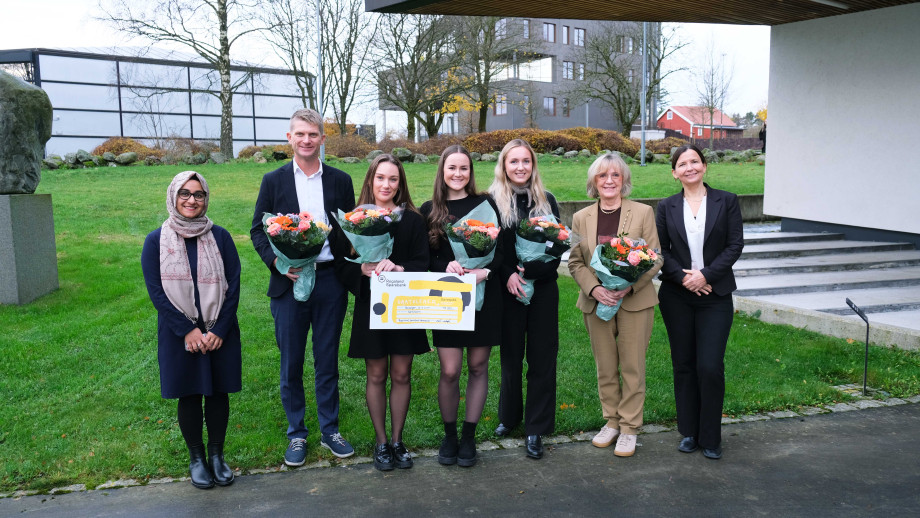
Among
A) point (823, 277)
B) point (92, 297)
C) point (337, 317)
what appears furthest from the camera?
point (823, 277)

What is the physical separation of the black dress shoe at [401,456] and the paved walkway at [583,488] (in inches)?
2.8

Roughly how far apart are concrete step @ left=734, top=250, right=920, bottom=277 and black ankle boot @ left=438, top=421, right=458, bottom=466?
6800 millimetres

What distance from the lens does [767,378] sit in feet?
21.4

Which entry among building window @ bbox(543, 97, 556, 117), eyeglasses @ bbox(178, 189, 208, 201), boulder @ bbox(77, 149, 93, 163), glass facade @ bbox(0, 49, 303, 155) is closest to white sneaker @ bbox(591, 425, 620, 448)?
eyeglasses @ bbox(178, 189, 208, 201)

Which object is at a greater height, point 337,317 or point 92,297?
point 337,317

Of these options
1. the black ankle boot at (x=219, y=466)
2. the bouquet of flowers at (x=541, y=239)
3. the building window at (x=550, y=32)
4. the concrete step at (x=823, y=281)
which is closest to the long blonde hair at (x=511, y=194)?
the bouquet of flowers at (x=541, y=239)

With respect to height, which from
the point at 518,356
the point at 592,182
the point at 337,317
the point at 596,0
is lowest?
the point at 518,356

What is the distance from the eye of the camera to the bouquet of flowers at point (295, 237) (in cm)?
422

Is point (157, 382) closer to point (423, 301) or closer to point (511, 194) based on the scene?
point (423, 301)

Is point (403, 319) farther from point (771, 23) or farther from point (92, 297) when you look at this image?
point (771, 23)

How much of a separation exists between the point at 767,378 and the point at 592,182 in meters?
2.95

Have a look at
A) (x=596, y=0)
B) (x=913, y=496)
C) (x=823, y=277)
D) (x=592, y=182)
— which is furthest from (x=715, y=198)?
(x=823, y=277)

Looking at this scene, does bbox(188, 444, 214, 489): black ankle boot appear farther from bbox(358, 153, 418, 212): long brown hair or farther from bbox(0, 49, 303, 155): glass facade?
bbox(0, 49, 303, 155): glass facade

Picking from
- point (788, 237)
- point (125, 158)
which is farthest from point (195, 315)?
point (125, 158)
